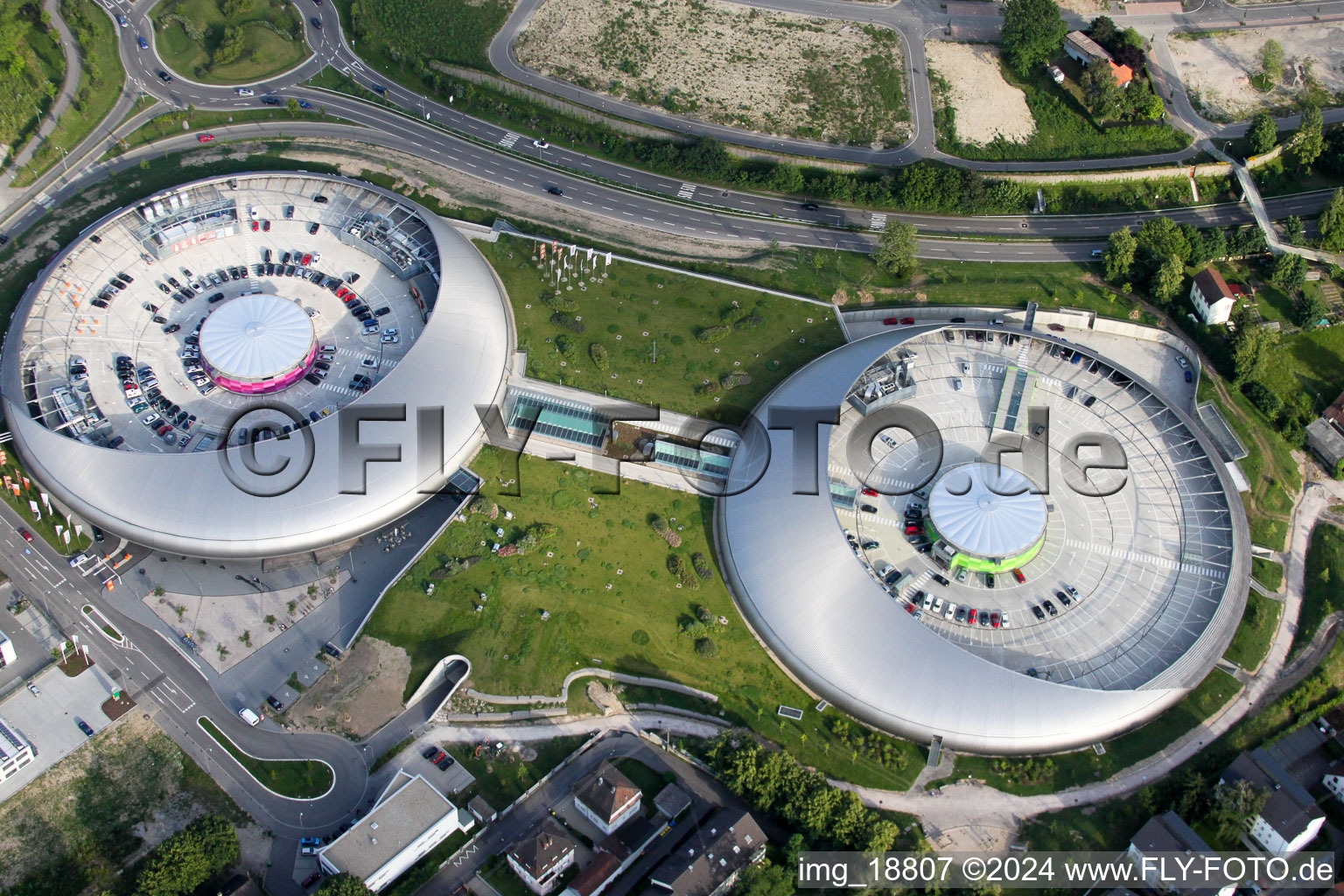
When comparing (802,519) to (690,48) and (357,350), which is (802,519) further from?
(690,48)

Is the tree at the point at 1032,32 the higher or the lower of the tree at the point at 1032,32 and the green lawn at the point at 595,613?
the higher

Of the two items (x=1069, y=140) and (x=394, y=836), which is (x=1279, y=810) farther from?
(x=1069, y=140)

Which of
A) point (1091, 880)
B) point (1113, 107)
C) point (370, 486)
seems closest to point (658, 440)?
Result: point (370, 486)

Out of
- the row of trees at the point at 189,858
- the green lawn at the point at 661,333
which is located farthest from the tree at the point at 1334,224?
the row of trees at the point at 189,858

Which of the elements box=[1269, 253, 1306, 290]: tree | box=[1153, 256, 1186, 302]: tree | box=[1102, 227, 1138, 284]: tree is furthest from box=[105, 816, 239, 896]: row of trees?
box=[1269, 253, 1306, 290]: tree

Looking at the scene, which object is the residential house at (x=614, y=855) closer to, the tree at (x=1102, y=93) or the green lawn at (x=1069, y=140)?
the green lawn at (x=1069, y=140)

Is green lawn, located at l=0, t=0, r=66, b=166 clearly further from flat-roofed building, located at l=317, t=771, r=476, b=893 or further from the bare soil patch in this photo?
flat-roofed building, located at l=317, t=771, r=476, b=893
